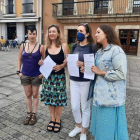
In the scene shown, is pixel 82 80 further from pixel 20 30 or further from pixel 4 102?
pixel 20 30

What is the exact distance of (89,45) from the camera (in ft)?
8.04

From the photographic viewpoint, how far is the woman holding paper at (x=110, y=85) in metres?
1.89

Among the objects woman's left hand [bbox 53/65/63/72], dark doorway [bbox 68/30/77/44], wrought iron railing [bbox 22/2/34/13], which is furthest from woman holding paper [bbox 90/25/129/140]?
wrought iron railing [bbox 22/2/34/13]

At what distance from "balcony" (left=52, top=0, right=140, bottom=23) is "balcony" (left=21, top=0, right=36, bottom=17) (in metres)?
3.25

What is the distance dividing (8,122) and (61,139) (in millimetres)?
1141

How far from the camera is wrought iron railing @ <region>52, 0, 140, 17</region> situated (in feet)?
45.7

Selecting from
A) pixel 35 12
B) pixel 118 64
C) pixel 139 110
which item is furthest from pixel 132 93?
pixel 35 12

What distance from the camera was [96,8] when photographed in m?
15.4

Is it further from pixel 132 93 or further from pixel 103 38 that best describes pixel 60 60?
pixel 132 93

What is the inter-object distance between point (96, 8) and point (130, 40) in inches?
170

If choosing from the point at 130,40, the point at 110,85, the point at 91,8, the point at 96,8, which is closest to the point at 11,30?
the point at 91,8

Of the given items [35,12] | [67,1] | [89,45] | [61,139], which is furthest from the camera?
[35,12]

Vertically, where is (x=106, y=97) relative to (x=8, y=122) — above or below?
above

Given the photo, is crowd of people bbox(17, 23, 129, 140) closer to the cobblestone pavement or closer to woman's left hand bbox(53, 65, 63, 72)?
woman's left hand bbox(53, 65, 63, 72)
